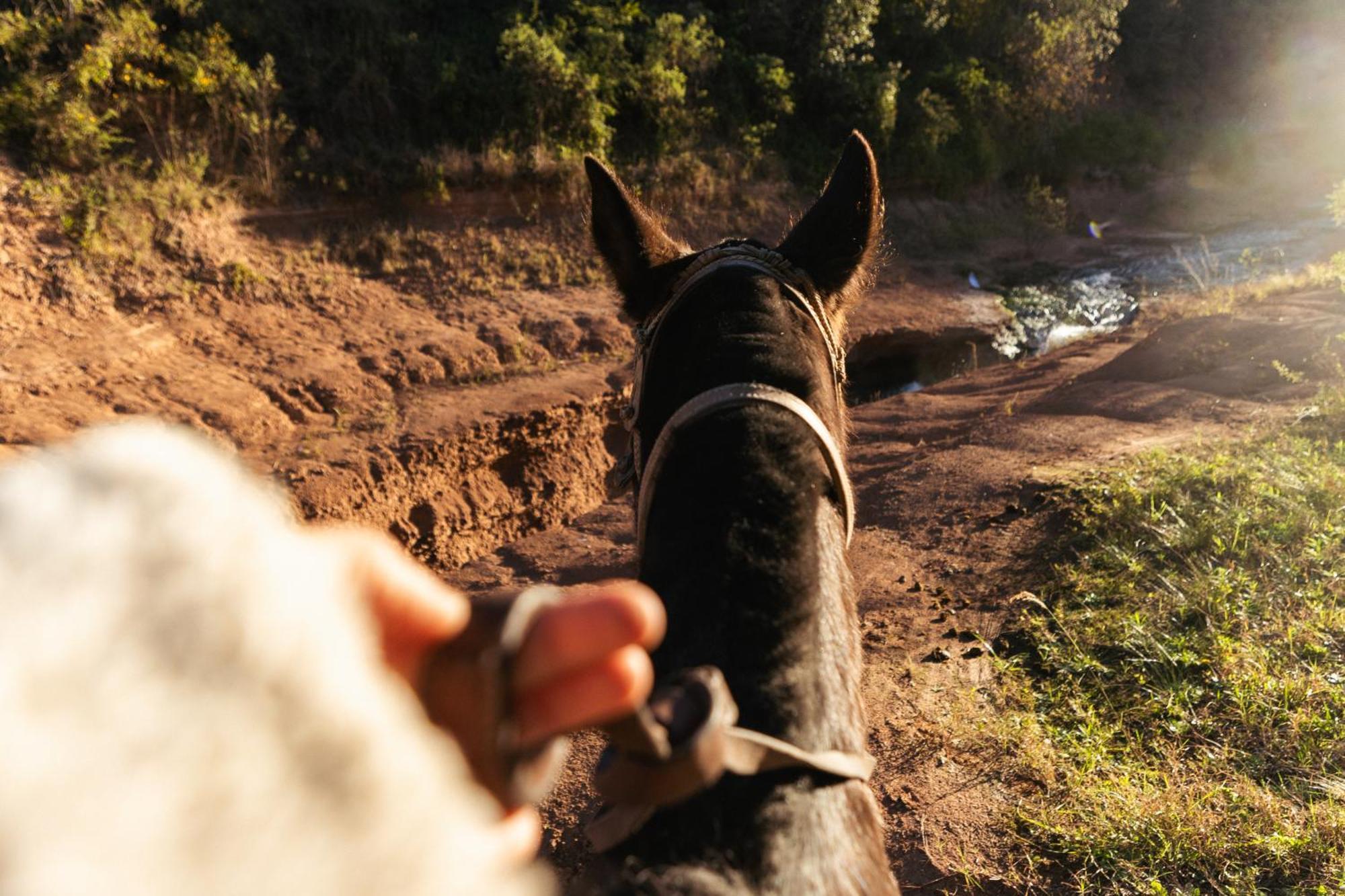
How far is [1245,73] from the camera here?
27234 mm

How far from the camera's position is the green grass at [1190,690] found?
250cm

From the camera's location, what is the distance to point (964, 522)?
5199 millimetres

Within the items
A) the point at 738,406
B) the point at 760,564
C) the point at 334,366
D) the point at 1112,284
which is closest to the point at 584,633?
the point at 760,564

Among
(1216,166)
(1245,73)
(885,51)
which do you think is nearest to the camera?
(885,51)

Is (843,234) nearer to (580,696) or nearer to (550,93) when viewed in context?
(580,696)

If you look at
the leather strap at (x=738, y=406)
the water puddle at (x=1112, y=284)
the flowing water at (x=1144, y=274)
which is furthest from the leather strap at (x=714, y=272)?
the flowing water at (x=1144, y=274)

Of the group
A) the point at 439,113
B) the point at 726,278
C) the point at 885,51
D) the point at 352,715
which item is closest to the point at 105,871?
the point at 352,715

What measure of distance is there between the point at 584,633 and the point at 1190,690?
3.44 m

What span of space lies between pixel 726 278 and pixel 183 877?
1.72m

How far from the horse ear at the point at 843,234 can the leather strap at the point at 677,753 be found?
4.91 feet

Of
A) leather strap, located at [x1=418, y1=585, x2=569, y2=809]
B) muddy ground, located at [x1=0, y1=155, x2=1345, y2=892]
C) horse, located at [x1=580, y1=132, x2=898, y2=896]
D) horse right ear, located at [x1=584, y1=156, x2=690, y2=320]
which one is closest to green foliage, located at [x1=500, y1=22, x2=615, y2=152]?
muddy ground, located at [x1=0, y1=155, x2=1345, y2=892]

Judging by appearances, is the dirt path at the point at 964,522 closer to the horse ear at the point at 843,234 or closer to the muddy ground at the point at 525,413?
the muddy ground at the point at 525,413

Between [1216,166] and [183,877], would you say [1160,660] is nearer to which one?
[183,877]

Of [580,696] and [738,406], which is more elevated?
[738,406]
